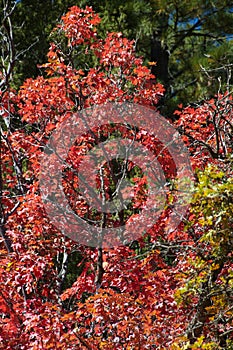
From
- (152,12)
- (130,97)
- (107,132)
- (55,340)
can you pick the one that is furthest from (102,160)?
(152,12)

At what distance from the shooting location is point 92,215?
23.9 feet

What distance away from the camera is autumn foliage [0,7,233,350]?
12.6 feet

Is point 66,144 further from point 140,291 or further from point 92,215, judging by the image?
point 140,291

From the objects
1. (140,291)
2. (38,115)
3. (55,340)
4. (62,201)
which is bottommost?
(55,340)

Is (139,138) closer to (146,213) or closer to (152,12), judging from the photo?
(146,213)

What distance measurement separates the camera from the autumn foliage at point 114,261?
151 inches

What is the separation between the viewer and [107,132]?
6656 mm

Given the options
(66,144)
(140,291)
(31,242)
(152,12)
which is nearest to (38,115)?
(66,144)

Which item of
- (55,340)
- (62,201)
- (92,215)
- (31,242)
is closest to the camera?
(55,340)

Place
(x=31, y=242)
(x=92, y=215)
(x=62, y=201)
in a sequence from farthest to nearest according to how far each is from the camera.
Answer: (x=92, y=215)
(x=62, y=201)
(x=31, y=242)

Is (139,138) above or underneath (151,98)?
underneath

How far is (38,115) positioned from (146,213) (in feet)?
6.06

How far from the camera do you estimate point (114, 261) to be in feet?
18.7

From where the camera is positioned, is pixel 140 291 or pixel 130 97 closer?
pixel 140 291
